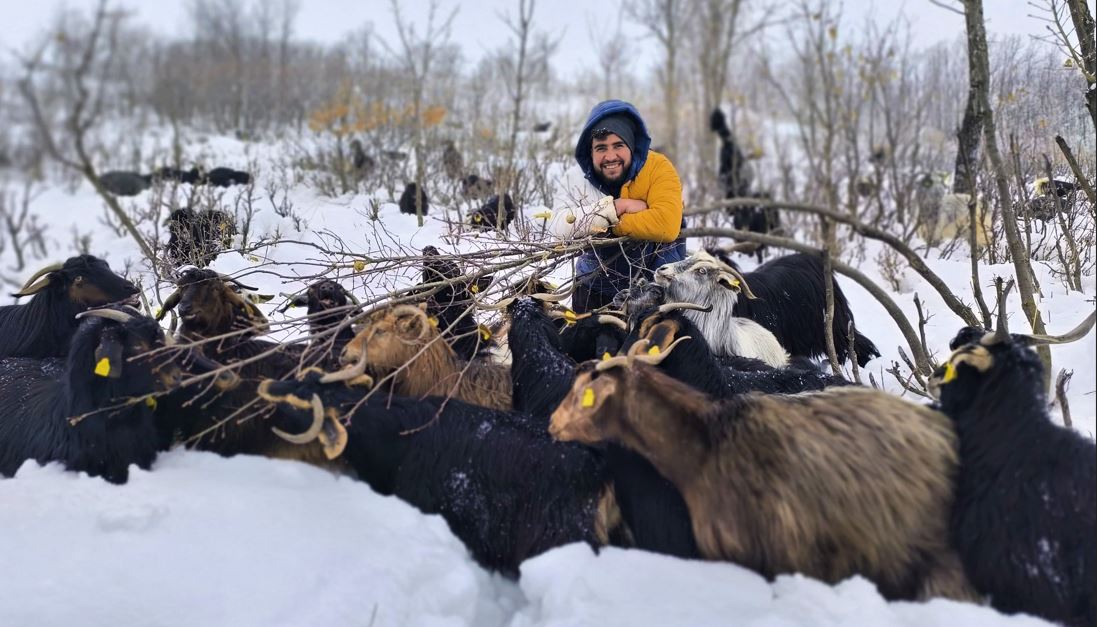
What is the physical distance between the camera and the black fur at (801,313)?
18.5 ft

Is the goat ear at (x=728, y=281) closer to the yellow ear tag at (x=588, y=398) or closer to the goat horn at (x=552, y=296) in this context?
the goat horn at (x=552, y=296)

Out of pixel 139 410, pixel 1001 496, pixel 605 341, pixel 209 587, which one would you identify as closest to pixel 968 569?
pixel 1001 496

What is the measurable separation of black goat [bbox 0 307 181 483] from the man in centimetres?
213

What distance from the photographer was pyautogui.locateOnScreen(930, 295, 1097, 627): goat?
245cm

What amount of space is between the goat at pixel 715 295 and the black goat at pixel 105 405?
8.86 feet

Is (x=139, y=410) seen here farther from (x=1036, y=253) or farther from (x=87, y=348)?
(x=1036, y=253)

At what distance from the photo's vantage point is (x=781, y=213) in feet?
43.7

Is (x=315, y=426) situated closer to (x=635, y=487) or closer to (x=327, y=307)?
(x=327, y=307)

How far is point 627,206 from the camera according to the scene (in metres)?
4.50

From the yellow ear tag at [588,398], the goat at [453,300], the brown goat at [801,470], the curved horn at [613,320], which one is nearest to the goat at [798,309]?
the curved horn at [613,320]

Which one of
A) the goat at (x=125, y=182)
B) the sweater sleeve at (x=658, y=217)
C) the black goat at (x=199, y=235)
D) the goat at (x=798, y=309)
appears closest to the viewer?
the sweater sleeve at (x=658, y=217)

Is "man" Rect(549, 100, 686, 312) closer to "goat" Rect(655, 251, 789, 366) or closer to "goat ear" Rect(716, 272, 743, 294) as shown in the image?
"goat" Rect(655, 251, 789, 366)

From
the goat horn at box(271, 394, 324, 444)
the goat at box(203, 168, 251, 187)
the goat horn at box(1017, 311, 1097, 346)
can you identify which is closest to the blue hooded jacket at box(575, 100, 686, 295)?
the goat horn at box(271, 394, 324, 444)

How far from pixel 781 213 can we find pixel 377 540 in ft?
38.2
